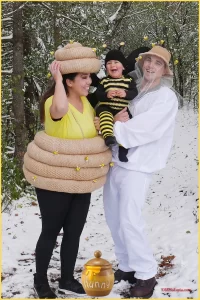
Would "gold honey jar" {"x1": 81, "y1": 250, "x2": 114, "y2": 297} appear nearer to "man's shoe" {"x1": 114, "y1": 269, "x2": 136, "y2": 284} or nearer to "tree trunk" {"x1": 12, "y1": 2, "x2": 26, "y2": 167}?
"man's shoe" {"x1": 114, "y1": 269, "x2": 136, "y2": 284}

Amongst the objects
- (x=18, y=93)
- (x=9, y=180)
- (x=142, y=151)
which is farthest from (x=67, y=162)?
(x=18, y=93)

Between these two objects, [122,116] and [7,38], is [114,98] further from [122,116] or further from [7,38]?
[7,38]

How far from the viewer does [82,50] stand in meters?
3.24

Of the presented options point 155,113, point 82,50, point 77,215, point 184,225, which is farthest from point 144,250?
point 184,225

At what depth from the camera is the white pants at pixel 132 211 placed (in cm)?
343

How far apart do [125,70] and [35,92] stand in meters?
4.92

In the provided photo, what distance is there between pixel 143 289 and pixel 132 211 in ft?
2.02

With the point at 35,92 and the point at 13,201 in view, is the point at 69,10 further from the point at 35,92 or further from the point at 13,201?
the point at 13,201

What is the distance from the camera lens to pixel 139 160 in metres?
3.41

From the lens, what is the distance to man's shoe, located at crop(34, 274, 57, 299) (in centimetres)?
342

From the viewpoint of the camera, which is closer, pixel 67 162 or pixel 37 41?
pixel 67 162

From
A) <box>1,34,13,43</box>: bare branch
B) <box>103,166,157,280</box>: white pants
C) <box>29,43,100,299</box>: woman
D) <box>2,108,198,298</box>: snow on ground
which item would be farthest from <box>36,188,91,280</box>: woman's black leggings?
<box>1,34,13,43</box>: bare branch

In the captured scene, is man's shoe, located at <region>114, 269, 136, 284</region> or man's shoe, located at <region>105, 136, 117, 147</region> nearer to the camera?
man's shoe, located at <region>105, 136, 117, 147</region>

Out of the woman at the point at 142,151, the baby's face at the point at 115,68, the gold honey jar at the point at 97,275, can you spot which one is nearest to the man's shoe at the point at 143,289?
the woman at the point at 142,151
